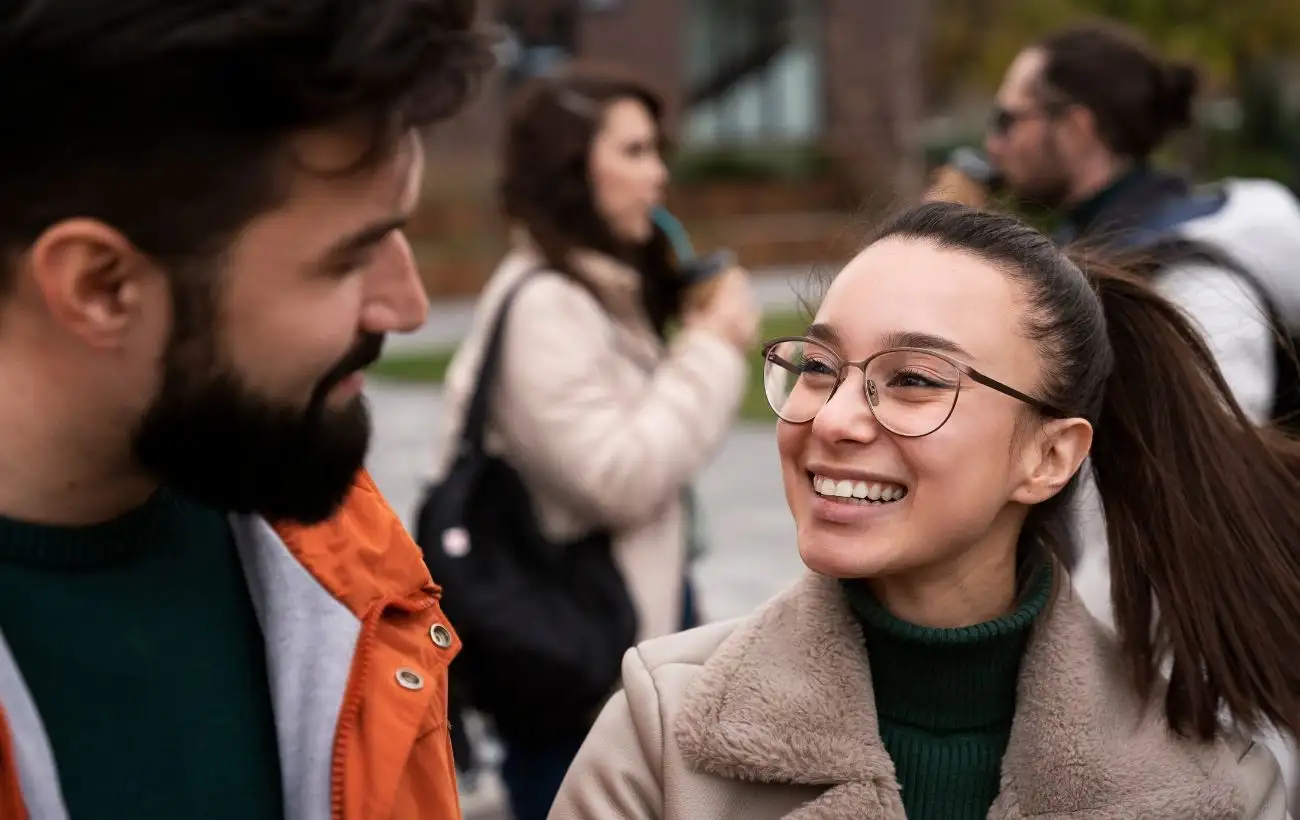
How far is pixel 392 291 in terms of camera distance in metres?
1.72

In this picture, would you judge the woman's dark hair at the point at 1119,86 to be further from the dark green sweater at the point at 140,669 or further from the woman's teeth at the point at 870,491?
the dark green sweater at the point at 140,669

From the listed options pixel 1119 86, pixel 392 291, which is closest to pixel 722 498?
pixel 1119 86

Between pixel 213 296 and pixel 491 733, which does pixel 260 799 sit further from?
pixel 491 733

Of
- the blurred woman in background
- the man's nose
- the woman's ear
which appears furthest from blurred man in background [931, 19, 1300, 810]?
the man's nose

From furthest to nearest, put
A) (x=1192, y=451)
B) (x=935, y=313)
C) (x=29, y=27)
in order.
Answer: (x=1192, y=451)
(x=935, y=313)
(x=29, y=27)

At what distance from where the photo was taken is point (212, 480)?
1.63 meters

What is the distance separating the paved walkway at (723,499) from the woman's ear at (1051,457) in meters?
2.83

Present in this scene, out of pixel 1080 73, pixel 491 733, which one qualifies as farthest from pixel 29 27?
pixel 1080 73

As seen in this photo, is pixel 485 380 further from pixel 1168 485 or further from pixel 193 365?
pixel 193 365

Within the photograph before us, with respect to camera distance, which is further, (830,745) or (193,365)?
(830,745)

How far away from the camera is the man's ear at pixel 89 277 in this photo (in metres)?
1.53

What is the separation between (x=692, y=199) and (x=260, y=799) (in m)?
22.9

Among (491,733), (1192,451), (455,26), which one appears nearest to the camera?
(455,26)

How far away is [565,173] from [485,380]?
23.9 inches
